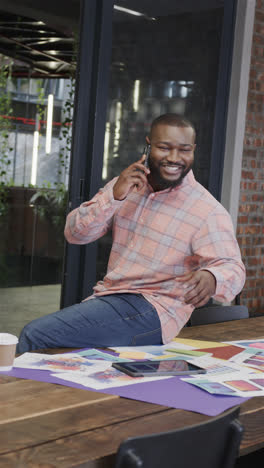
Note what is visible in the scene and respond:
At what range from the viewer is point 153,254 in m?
2.64

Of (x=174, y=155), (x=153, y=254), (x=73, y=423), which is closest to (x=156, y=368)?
(x=73, y=423)

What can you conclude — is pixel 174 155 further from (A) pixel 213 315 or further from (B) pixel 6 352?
(B) pixel 6 352

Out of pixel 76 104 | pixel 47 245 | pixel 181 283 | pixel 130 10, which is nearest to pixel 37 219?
pixel 47 245

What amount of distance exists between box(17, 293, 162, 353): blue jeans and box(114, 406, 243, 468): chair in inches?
41.4

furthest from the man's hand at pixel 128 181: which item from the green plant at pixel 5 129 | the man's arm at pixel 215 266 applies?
the green plant at pixel 5 129

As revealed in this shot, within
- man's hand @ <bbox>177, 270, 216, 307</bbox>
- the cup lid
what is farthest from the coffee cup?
man's hand @ <bbox>177, 270, 216, 307</bbox>

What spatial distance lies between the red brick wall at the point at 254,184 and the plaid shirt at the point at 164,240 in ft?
8.58

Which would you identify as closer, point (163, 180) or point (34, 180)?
point (163, 180)

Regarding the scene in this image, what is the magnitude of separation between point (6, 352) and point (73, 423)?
1.38ft

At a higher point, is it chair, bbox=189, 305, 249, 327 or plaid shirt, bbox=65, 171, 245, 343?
plaid shirt, bbox=65, 171, 245, 343

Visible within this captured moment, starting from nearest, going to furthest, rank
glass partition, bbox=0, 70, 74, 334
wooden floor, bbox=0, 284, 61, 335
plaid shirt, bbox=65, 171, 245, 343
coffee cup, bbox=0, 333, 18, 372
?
coffee cup, bbox=0, 333, 18, 372 < plaid shirt, bbox=65, 171, 245, 343 < wooden floor, bbox=0, 284, 61, 335 < glass partition, bbox=0, 70, 74, 334

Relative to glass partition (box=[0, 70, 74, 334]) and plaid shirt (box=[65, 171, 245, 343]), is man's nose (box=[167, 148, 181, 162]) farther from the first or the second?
glass partition (box=[0, 70, 74, 334])

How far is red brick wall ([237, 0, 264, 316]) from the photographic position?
17.2 ft

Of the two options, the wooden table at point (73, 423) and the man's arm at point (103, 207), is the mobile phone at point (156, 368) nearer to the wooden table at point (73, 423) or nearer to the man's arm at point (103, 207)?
the wooden table at point (73, 423)
